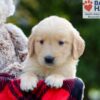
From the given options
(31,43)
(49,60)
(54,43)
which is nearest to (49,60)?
(49,60)

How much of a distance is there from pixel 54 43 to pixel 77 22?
9.36 metres

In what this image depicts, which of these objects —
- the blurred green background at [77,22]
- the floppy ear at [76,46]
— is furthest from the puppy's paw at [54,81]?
the blurred green background at [77,22]

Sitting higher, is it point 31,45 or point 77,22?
point 31,45

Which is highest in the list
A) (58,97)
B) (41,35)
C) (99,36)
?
(41,35)

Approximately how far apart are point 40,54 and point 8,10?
0.78m

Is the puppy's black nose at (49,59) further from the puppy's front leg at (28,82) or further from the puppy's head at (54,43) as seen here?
the puppy's front leg at (28,82)

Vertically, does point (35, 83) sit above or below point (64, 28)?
below

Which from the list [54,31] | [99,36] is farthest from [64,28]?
[99,36]

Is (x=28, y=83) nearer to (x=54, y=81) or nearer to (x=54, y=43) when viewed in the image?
(x=54, y=81)

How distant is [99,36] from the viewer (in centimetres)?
1446

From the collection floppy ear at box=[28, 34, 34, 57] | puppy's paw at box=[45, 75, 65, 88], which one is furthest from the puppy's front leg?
floppy ear at box=[28, 34, 34, 57]

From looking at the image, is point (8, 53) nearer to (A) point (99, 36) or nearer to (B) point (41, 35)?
(B) point (41, 35)

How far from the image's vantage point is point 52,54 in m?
5.95

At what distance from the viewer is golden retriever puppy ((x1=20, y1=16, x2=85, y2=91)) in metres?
5.95
